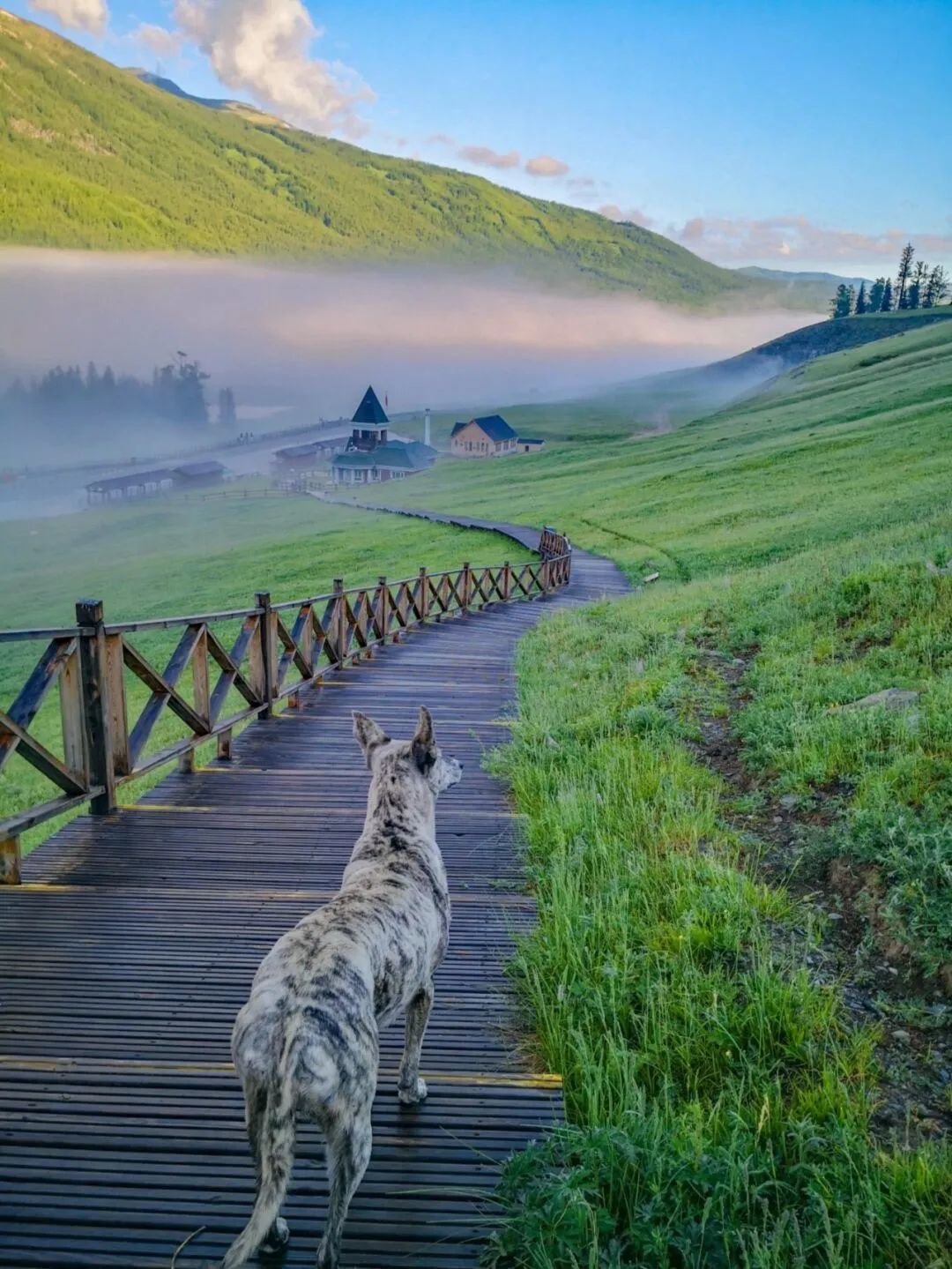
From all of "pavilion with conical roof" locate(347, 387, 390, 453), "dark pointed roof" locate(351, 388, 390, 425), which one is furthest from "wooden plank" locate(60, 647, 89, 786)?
"dark pointed roof" locate(351, 388, 390, 425)

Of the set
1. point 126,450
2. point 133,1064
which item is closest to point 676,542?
point 133,1064

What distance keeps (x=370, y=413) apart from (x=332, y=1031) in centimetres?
12271

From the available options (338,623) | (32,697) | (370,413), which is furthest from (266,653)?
(370,413)

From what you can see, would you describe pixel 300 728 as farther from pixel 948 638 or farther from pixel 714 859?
pixel 948 638

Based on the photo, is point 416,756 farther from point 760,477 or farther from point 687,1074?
point 760,477

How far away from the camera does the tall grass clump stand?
2.43 meters

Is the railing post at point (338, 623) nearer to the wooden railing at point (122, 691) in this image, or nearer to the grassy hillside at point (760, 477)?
the wooden railing at point (122, 691)

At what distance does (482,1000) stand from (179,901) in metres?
1.91

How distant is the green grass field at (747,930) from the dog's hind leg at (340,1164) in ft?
1.55

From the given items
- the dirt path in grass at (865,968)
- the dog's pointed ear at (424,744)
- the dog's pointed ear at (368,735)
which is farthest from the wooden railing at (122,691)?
the dirt path in grass at (865,968)

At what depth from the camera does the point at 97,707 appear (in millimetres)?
5789

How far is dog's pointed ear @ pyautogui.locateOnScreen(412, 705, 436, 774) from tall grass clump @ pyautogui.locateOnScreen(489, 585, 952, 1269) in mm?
1018

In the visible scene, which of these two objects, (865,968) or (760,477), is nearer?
(865,968)

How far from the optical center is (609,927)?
4105 mm
